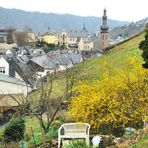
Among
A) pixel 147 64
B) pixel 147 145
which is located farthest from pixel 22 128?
pixel 147 145

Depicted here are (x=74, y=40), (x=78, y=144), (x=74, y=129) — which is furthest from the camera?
(x=74, y=40)

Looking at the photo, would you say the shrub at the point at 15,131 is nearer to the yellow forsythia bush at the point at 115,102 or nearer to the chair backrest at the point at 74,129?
the yellow forsythia bush at the point at 115,102

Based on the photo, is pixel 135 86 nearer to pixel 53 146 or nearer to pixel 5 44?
pixel 53 146

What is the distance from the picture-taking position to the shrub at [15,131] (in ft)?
63.3

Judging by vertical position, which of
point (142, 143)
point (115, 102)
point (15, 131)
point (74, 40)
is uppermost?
point (142, 143)

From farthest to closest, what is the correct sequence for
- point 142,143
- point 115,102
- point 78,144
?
point 115,102 < point 78,144 < point 142,143

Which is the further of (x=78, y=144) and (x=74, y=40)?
(x=74, y=40)

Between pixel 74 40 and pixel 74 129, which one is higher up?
pixel 74 129

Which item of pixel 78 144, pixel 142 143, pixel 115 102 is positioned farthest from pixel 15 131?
pixel 142 143

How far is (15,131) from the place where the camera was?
763 inches

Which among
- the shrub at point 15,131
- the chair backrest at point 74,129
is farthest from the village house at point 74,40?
the chair backrest at point 74,129

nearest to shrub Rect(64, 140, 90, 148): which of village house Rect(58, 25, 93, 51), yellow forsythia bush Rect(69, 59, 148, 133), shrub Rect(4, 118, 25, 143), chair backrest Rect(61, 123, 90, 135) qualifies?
chair backrest Rect(61, 123, 90, 135)

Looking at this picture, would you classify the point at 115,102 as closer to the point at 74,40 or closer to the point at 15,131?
the point at 15,131

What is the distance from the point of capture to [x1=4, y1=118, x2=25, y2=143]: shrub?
19297 millimetres
